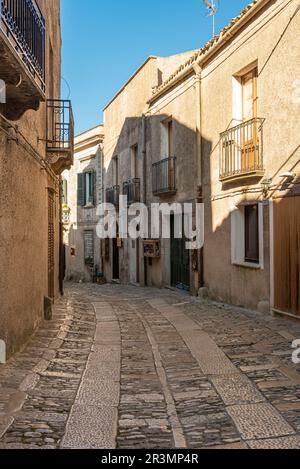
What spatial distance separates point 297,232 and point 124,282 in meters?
12.2

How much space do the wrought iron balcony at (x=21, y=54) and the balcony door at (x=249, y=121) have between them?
4.93 metres

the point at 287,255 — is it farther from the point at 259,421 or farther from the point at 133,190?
the point at 133,190

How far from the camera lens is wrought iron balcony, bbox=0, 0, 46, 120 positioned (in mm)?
4484

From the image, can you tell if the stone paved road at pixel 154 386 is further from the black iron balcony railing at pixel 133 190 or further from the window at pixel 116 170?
the window at pixel 116 170

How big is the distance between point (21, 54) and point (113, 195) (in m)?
15.4

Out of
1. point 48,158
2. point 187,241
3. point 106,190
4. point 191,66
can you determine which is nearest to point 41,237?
point 48,158

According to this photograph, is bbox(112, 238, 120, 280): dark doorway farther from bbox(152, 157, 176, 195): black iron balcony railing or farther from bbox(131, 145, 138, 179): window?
bbox(152, 157, 176, 195): black iron balcony railing

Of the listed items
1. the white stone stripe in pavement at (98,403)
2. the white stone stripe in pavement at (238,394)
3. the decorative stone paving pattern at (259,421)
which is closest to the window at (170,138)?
the white stone stripe in pavement at (238,394)

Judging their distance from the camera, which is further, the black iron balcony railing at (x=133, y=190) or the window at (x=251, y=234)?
the black iron balcony railing at (x=133, y=190)

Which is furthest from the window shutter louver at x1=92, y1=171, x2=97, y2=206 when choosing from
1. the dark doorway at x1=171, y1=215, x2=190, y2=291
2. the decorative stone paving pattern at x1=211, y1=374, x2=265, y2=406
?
the decorative stone paving pattern at x1=211, y1=374, x2=265, y2=406

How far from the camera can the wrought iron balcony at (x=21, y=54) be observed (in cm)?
Answer: 448
